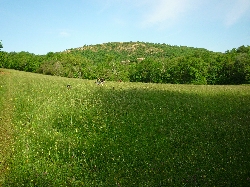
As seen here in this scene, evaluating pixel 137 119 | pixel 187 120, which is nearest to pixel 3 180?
pixel 137 119

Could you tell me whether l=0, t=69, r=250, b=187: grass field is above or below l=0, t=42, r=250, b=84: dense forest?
below

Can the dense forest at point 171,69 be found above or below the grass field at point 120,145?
above

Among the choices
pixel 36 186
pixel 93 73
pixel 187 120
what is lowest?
pixel 36 186

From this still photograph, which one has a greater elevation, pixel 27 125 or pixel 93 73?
pixel 93 73

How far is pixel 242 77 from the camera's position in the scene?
274ft

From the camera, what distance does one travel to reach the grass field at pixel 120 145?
1009 centimetres

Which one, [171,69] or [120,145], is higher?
[171,69]

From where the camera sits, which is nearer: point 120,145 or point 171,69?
point 120,145

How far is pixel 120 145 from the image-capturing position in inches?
525

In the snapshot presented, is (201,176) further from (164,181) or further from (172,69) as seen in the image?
(172,69)

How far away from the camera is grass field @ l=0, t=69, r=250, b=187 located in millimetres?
10086

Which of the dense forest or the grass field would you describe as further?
the dense forest

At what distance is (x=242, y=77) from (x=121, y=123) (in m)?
79.7

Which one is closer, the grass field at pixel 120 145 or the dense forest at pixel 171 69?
the grass field at pixel 120 145
